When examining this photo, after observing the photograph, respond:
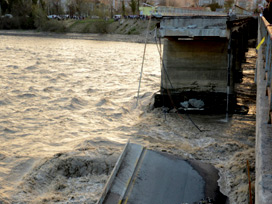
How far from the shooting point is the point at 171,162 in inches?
355

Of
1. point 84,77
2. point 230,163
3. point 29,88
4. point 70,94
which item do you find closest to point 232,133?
point 230,163

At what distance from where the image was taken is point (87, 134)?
42.8ft

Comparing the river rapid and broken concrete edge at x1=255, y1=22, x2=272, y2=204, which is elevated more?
broken concrete edge at x1=255, y1=22, x2=272, y2=204

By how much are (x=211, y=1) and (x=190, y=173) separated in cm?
1850

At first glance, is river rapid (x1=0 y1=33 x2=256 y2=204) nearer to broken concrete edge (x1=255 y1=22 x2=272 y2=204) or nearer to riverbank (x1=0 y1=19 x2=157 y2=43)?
broken concrete edge (x1=255 y1=22 x2=272 y2=204)

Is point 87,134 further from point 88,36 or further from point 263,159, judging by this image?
point 88,36

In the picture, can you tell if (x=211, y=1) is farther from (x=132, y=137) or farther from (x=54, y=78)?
(x=132, y=137)

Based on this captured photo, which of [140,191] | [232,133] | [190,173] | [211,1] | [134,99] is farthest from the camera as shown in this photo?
[211,1]

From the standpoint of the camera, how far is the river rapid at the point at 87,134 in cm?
859

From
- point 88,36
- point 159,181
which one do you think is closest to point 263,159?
point 159,181

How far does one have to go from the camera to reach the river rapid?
28.2ft

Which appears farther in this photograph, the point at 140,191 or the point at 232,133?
the point at 232,133

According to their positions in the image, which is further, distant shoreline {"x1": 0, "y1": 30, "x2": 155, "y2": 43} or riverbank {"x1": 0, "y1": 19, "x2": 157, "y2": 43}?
riverbank {"x1": 0, "y1": 19, "x2": 157, "y2": 43}

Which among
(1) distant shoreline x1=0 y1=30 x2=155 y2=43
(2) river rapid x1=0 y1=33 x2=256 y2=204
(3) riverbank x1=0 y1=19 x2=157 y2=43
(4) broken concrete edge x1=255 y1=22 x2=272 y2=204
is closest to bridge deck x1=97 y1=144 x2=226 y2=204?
(2) river rapid x1=0 y1=33 x2=256 y2=204
